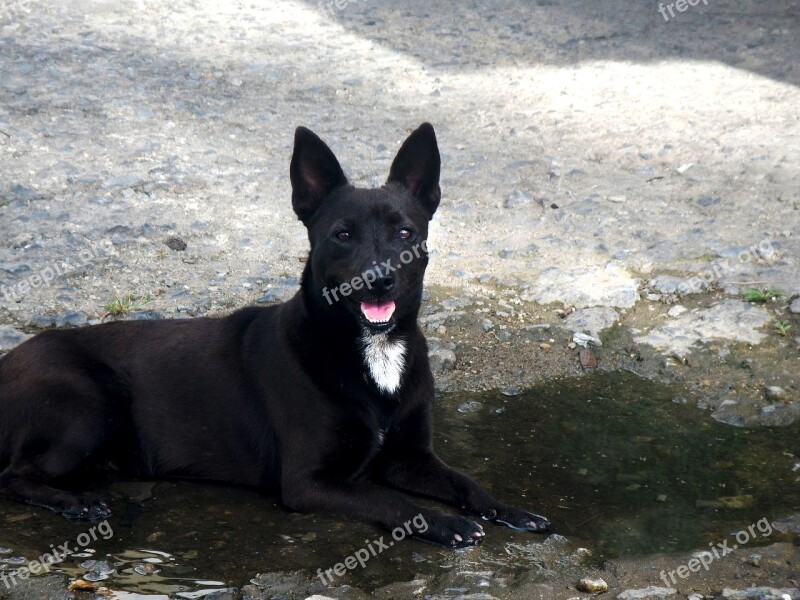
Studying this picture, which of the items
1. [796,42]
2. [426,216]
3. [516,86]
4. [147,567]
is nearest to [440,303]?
[426,216]

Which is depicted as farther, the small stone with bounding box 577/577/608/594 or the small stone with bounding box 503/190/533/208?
the small stone with bounding box 503/190/533/208

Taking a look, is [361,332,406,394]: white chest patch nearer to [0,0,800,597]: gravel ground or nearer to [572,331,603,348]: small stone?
[0,0,800,597]: gravel ground

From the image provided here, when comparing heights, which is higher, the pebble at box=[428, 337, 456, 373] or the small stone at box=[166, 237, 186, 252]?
the small stone at box=[166, 237, 186, 252]

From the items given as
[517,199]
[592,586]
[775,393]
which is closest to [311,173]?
[592,586]

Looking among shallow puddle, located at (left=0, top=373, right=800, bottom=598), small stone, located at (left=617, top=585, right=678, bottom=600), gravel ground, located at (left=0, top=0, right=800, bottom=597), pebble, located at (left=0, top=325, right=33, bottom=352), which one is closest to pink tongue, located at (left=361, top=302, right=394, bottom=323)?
shallow puddle, located at (left=0, top=373, right=800, bottom=598)

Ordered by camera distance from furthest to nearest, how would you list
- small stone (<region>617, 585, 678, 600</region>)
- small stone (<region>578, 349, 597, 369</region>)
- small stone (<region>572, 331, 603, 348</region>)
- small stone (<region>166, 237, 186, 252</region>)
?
small stone (<region>166, 237, 186, 252</region>) < small stone (<region>572, 331, 603, 348</region>) < small stone (<region>578, 349, 597, 369</region>) < small stone (<region>617, 585, 678, 600</region>)

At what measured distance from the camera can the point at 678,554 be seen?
360 cm

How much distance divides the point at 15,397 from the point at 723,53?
6822 millimetres

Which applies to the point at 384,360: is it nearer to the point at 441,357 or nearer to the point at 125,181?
the point at 441,357

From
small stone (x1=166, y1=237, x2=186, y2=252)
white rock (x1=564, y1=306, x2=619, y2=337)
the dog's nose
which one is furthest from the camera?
small stone (x1=166, y1=237, x2=186, y2=252)

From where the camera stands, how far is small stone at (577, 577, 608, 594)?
334 centimetres

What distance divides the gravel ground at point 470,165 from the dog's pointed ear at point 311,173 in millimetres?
1227

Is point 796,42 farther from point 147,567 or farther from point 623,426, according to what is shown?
point 147,567

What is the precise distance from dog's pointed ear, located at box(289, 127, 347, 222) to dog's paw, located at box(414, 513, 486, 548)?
55.0 inches
